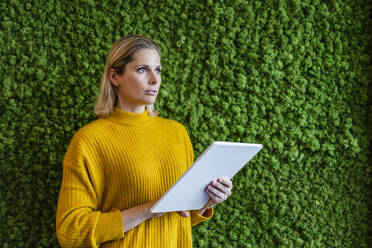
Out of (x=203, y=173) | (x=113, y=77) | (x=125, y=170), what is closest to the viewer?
(x=203, y=173)

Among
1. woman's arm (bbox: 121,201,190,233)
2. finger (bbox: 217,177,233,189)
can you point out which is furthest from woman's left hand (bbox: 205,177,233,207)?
woman's arm (bbox: 121,201,190,233)

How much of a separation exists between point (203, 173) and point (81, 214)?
0.44 meters

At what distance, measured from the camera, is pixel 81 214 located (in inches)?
42.5

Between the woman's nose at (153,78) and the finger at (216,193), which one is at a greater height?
the woman's nose at (153,78)

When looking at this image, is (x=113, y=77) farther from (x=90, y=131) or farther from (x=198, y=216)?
(x=198, y=216)

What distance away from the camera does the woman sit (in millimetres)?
1086

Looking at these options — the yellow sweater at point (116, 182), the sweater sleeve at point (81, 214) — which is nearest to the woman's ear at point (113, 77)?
the yellow sweater at point (116, 182)

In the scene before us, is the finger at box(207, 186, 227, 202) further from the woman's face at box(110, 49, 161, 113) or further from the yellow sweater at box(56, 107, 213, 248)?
the woman's face at box(110, 49, 161, 113)

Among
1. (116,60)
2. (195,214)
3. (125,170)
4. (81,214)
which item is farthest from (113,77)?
(195,214)

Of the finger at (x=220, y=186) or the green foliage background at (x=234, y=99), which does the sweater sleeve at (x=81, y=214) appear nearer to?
the finger at (x=220, y=186)

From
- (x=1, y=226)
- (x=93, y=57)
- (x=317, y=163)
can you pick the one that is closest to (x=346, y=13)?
(x=317, y=163)

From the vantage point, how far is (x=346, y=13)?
1712 mm

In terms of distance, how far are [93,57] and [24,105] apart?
40 centimetres

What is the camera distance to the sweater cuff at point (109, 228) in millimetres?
1079
